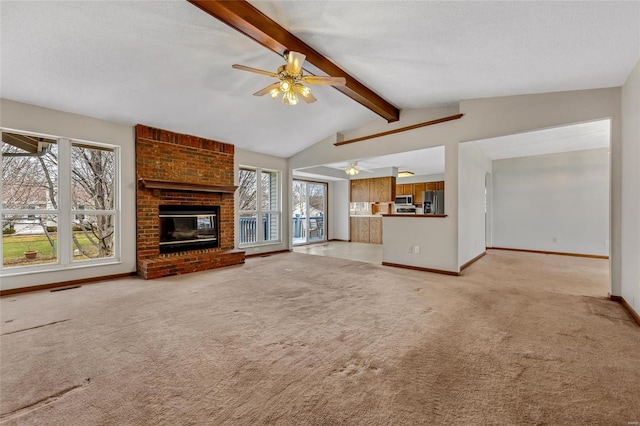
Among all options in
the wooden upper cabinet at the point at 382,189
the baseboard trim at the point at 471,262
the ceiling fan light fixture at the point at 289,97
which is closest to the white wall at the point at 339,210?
the wooden upper cabinet at the point at 382,189

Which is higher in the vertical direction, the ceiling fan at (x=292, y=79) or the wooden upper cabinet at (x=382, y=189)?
the ceiling fan at (x=292, y=79)

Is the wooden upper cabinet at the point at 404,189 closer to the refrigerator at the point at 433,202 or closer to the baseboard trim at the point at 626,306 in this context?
the refrigerator at the point at 433,202

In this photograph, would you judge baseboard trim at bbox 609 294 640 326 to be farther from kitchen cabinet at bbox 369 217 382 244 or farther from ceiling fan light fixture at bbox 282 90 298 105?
kitchen cabinet at bbox 369 217 382 244

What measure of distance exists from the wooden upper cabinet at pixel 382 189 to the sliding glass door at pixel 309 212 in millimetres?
1747

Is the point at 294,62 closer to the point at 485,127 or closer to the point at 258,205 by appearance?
the point at 485,127

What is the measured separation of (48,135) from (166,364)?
3.97 metres

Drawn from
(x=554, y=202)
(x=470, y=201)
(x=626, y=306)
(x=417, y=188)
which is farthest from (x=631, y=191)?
(x=417, y=188)

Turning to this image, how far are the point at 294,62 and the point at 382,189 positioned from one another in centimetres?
627

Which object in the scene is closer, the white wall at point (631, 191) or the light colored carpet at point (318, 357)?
the light colored carpet at point (318, 357)

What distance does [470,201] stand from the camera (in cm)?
514

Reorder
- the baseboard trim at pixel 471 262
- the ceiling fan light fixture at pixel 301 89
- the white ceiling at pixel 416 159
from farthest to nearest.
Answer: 1. the white ceiling at pixel 416 159
2. the baseboard trim at pixel 471 262
3. the ceiling fan light fixture at pixel 301 89

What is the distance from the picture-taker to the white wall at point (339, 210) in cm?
952

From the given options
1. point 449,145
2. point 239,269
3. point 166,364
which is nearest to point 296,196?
point 239,269

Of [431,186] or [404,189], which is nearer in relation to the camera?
[431,186]
